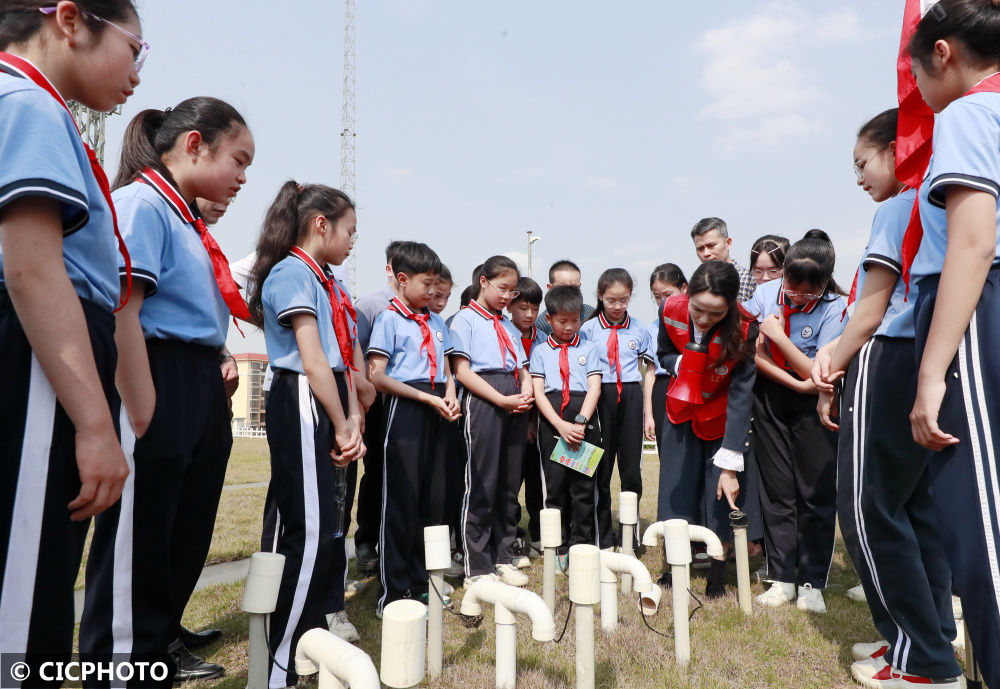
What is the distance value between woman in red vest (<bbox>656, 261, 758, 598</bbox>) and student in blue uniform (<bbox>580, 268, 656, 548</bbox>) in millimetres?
865

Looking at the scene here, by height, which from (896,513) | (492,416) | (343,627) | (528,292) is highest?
(528,292)

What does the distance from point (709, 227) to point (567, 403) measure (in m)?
1.81

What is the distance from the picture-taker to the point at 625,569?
113 inches

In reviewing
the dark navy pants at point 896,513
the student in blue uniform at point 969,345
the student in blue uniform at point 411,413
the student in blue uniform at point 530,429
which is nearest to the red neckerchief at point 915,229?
the student in blue uniform at point 969,345

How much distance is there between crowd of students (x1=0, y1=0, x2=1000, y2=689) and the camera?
1267 mm

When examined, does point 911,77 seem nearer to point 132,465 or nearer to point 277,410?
point 277,410

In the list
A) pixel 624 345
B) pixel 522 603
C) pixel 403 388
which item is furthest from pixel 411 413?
pixel 624 345

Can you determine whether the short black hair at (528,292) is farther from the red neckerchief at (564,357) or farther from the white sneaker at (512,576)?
the white sneaker at (512,576)

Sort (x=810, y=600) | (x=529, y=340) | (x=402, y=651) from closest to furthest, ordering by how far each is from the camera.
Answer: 1. (x=402, y=651)
2. (x=810, y=600)
3. (x=529, y=340)

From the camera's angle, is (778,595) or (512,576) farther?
(512,576)

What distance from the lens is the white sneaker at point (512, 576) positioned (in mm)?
4168

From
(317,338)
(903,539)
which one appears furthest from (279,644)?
(903,539)

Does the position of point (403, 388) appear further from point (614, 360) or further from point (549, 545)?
point (614, 360)

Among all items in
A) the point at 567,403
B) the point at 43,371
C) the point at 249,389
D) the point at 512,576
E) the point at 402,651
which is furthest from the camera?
the point at 249,389
